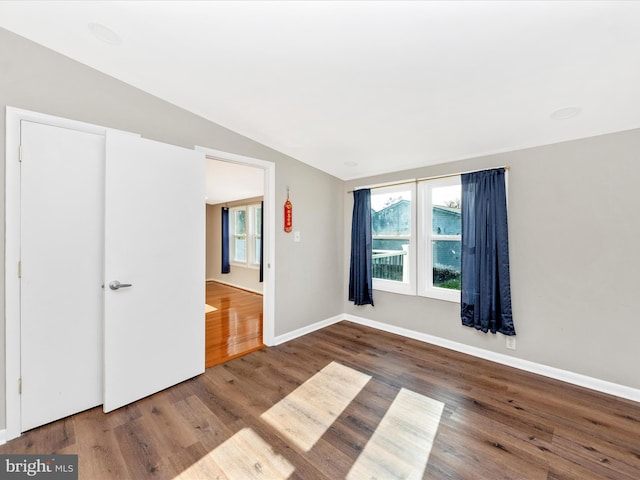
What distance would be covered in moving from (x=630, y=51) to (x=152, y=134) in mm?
3386

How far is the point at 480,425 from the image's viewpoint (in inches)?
77.8

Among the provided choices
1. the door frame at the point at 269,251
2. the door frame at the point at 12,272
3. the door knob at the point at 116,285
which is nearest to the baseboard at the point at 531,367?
the door frame at the point at 269,251

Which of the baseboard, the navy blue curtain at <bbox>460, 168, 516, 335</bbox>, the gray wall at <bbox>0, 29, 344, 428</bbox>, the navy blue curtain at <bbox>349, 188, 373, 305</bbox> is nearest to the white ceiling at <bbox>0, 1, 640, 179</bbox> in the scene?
the gray wall at <bbox>0, 29, 344, 428</bbox>

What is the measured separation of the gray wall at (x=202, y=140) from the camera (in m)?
1.87

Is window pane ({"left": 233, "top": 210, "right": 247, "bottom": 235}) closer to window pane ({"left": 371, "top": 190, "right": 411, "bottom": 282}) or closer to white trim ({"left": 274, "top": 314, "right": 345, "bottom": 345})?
white trim ({"left": 274, "top": 314, "right": 345, "bottom": 345})

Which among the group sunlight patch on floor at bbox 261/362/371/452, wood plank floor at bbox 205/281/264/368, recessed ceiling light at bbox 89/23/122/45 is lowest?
sunlight patch on floor at bbox 261/362/371/452

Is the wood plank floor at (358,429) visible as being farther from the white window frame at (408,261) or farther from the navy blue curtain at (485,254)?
the white window frame at (408,261)

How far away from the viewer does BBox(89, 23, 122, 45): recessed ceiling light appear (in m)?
Result: 1.76

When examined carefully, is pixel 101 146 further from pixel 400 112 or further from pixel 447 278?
pixel 447 278

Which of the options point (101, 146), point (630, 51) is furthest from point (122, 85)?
point (630, 51)

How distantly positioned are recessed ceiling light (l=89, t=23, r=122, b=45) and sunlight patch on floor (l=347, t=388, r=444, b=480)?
3.08 meters

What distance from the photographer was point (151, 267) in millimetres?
2326

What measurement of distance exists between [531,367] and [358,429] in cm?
201

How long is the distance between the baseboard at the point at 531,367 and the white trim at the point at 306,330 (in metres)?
0.75
